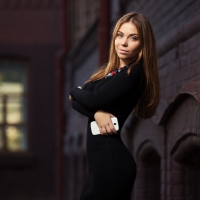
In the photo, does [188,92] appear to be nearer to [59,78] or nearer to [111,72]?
[111,72]

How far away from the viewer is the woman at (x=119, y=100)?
3.83m

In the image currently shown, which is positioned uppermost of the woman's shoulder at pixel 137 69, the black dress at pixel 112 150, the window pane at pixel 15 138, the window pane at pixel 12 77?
the window pane at pixel 12 77

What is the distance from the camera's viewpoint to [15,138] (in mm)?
18797

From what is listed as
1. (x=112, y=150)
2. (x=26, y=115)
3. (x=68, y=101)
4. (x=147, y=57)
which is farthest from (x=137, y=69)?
(x=26, y=115)

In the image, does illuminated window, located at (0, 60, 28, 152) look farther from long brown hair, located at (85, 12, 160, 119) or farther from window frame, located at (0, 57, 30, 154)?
long brown hair, located at (85, 12, 160, 119)

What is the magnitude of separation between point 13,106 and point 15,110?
111 millimetres

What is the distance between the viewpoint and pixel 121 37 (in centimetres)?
396

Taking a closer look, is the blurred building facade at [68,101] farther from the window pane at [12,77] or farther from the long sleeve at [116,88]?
the long sleeve at [116,88]

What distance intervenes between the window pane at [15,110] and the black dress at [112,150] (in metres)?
15.0

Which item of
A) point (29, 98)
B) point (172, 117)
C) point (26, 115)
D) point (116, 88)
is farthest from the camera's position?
point (26, 115)

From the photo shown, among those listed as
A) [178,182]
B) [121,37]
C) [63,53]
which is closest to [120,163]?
[121,37]

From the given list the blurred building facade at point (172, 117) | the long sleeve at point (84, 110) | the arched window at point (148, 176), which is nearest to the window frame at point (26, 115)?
the blurred building facade at point (172, 117)

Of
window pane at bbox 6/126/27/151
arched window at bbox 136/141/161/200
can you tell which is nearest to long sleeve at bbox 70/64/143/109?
arched window at bbox 136/141/161/200

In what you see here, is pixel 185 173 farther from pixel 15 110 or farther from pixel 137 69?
pixel 15 110
